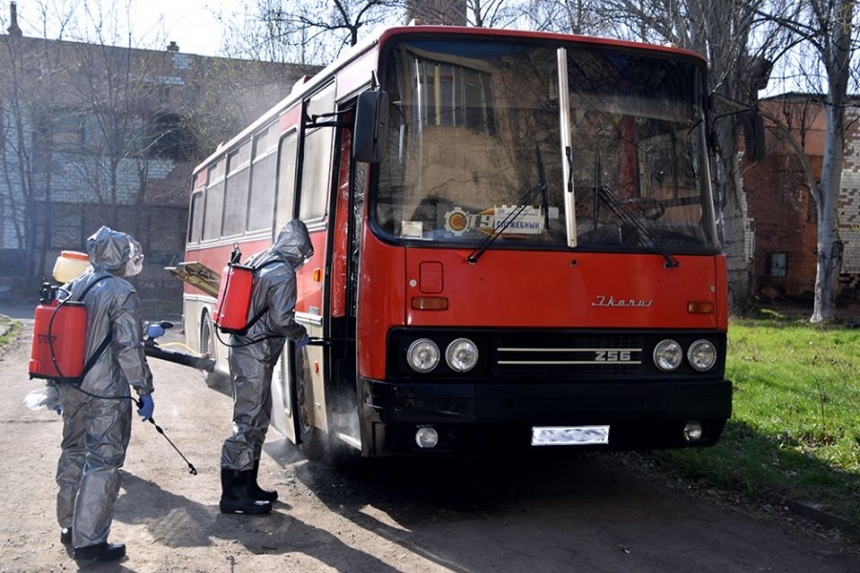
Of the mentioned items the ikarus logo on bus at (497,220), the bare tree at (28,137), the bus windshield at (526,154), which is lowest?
the ikarus logo on bus at (497,220)

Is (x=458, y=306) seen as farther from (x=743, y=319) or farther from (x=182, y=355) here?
(x=743, y=319)

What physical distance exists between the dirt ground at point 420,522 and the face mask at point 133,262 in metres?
1.65

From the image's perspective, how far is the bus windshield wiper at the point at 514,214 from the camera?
19.6ft

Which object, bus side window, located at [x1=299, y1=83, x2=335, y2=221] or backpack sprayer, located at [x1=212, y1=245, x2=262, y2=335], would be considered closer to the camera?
backpack sprayer, located at [x1=212, y1=245, x2=262, y2=335]

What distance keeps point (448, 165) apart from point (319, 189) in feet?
5.01

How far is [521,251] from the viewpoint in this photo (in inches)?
239

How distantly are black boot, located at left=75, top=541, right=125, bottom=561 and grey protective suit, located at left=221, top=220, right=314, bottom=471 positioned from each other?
1.15m

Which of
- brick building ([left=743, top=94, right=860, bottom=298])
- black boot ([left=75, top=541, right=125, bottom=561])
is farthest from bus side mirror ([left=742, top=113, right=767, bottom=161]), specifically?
brick building ([left=743, top=94, right=860, bottom=298])

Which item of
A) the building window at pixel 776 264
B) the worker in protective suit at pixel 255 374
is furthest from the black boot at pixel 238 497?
the building window at pixel 776 264

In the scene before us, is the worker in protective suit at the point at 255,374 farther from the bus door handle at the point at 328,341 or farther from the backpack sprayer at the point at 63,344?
the backpack sprayer at the point at 63,344

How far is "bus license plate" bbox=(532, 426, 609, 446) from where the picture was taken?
238 inches

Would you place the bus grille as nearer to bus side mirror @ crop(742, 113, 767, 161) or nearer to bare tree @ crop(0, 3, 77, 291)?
bus side mirror @ crop(742, 113, 767, 161)

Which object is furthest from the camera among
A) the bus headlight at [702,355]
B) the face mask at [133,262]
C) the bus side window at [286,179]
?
the bus side window at [286,179]

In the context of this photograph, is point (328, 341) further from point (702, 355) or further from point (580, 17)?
point (580, 17)
